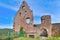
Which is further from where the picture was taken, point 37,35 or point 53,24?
point 53,24

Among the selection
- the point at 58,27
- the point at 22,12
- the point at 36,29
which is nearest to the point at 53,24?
the point at 58,27

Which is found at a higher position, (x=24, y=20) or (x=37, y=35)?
(x=24, y=20)

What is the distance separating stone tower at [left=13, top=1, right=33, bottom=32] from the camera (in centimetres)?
3762

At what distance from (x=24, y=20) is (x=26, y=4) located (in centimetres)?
370

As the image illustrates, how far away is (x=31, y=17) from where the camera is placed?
37.6m

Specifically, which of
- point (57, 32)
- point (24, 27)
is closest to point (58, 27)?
point (57, 32)

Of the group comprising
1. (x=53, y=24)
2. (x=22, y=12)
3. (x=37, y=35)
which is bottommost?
(x=37, y=35)

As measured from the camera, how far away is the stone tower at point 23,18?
3762 cm

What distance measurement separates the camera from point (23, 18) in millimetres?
38094

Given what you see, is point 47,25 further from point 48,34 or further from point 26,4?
point 26,4

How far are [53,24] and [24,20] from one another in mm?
6797

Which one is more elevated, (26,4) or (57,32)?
(26,4)

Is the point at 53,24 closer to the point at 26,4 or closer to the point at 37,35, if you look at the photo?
the point at 37,35

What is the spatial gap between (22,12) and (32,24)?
3799mm
